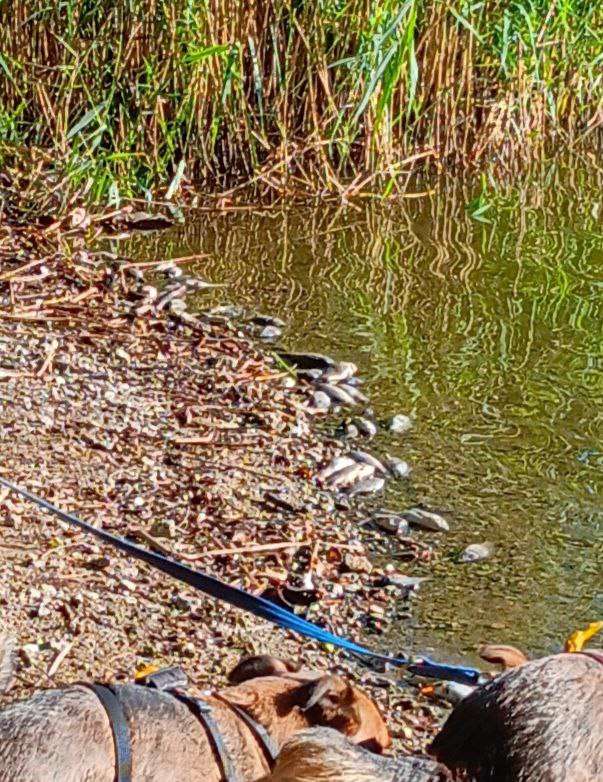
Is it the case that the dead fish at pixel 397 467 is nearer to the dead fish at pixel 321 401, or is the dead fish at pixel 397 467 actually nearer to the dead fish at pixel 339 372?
the dead fish at pixel 321 401

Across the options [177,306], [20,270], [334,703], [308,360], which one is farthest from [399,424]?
[334,703]

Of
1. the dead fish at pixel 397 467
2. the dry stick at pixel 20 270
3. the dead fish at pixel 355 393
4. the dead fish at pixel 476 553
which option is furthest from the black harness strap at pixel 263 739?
the dry stick at pixel 20 270

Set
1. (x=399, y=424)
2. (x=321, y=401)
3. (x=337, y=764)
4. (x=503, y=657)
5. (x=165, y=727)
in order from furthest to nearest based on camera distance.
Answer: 1. (x=321, y=401)
2. (x=399, y=424)
3. (x=503, y=657)
4. (x=165, y=727)
5. (x=337, y=764)

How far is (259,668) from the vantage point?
3.52 meters

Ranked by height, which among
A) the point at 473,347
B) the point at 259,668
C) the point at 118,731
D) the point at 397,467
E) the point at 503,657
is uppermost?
the point at 118,731

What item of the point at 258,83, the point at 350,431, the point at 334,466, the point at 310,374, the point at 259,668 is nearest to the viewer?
the point at 259,668

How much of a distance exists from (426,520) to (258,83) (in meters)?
3.80

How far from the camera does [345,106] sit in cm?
820

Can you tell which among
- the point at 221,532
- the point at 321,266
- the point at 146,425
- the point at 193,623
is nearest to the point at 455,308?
the point at 321,266

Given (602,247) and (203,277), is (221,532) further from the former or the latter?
(602,247)

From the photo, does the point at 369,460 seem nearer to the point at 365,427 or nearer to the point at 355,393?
the point at 365,427

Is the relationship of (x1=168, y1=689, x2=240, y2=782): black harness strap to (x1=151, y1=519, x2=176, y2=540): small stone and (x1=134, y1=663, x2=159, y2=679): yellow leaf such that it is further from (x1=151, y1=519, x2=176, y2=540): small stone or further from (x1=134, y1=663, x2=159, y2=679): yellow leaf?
(x1=151, y1=519, x2=176, y2=540): small stone

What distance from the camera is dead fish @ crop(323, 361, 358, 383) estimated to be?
6.28m

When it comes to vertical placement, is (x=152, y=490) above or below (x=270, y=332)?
above
